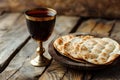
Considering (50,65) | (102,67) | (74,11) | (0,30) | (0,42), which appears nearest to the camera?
(102,67)

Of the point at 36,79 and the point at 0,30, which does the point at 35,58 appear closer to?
the point at 36,79

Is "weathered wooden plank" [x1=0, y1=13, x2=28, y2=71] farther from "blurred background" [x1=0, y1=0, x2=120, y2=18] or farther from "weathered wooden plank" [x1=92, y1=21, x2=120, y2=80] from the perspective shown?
"weathered wooden plank" [x1=92, y1=21, x2=120, y2=80]

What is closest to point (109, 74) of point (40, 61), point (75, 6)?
point (40, 61)

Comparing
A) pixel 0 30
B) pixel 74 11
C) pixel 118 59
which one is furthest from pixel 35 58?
pixel 74 11

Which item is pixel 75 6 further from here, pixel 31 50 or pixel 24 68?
pixel 24 68

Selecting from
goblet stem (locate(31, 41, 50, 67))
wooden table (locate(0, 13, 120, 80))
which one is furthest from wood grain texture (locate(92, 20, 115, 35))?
goblet stem (locate(31, 41, 50, 67))

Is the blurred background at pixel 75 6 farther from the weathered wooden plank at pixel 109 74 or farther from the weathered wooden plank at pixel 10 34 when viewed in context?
the weathered wooden plank at pixel 109 74
